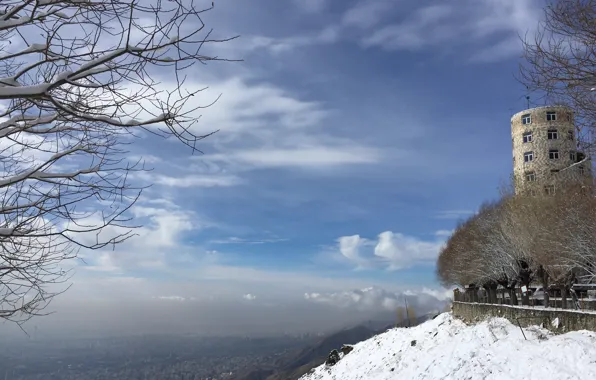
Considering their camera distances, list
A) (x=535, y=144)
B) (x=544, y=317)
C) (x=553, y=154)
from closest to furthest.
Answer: (x=544, y=317) → (x=553, y=154) → (x=535, y=144)

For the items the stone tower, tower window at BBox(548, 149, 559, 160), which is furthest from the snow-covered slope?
tower window at BBox(548, 149, 559, 160)

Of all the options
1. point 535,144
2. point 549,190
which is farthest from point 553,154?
point 549,190

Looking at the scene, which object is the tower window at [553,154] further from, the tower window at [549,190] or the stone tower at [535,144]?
the tower window at [549,190]

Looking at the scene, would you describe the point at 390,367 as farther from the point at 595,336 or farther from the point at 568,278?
the point at 595,336

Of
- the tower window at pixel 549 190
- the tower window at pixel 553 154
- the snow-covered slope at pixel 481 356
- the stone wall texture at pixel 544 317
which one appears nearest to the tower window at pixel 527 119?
the tower window at pixel 553 154

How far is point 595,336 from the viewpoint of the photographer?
683 inches

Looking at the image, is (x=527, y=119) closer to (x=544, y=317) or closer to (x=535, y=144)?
(x=535, y=144)

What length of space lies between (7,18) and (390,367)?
2751cm

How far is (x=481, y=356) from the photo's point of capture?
20.4 metres

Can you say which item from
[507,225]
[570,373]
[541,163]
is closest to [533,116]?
[541,163]

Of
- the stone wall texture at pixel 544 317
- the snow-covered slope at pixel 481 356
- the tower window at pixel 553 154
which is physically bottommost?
the snow-covered slope at pixel 481 356

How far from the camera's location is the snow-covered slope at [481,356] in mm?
16422

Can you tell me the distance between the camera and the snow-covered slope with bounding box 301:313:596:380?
16422mm

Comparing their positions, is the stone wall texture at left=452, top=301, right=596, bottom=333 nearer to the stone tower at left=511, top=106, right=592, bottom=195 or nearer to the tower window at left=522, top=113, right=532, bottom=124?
the stone tower at left=511, top=106, right=592, bottom=195
